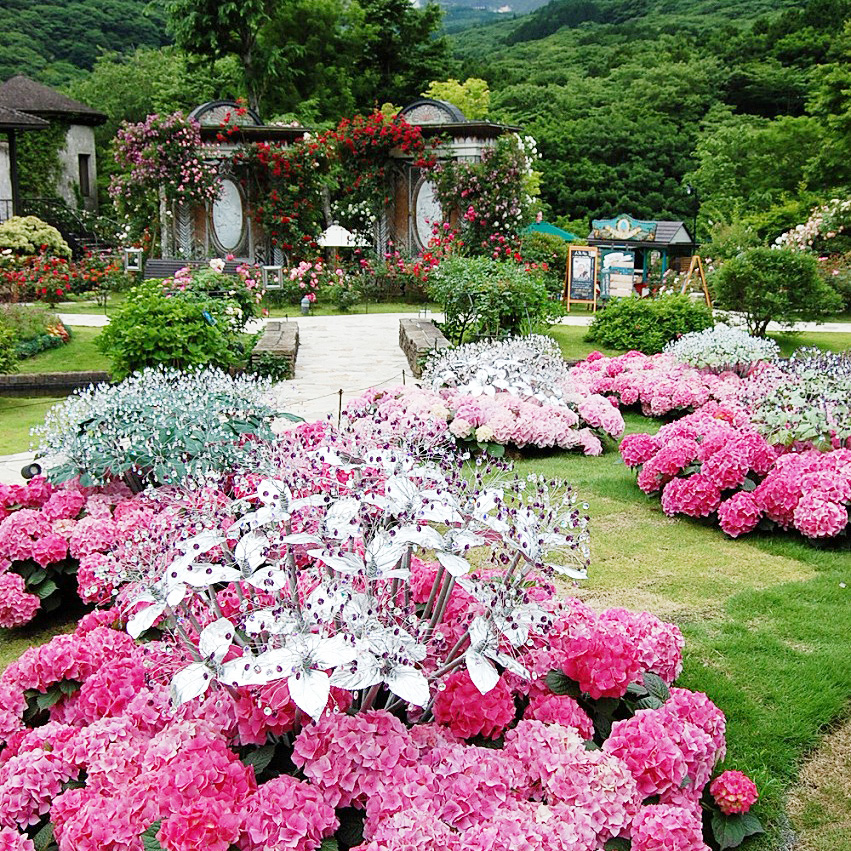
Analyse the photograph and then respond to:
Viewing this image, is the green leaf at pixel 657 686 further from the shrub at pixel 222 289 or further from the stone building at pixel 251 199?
the stone building at pixel 251 199

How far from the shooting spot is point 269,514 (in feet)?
8.21

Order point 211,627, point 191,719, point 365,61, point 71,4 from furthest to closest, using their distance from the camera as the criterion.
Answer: point 71,4, point 365,61, point 191,719, point 211,627

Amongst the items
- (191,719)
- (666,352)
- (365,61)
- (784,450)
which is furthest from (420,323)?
(365,61)

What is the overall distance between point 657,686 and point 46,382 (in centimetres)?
843

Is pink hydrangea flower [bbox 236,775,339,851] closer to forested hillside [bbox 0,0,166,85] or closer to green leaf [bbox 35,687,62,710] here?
green leaf [bbox 35,687,62,710]

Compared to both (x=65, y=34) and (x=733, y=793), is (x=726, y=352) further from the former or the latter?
(x=65, y=34)

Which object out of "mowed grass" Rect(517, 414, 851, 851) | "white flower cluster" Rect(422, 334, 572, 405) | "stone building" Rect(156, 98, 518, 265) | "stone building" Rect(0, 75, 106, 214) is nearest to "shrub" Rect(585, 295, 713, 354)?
"white flower cluster" Rect(422, 334, 572, 405)

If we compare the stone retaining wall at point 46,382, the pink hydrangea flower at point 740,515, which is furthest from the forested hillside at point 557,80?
the pink hydrangea flower at point 740,515

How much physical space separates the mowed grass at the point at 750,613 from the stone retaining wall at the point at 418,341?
4.16m

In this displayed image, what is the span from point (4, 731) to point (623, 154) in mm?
36829

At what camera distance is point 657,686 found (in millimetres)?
3008

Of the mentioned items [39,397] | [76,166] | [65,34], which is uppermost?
[65,34]

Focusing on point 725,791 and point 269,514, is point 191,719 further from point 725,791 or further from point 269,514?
point 725,791

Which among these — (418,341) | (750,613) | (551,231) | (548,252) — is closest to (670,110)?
(551,231)
